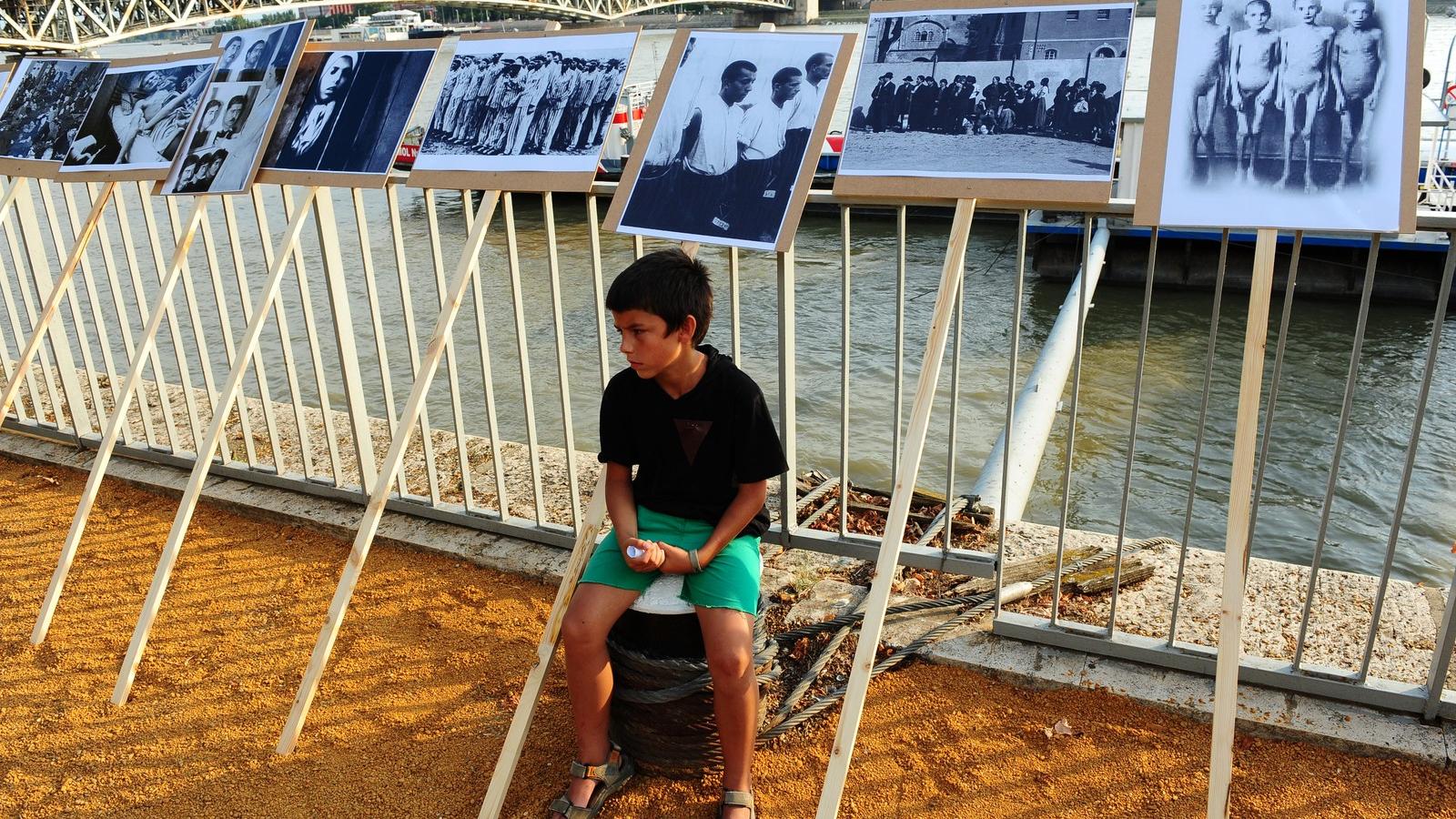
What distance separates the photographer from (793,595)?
148 inches

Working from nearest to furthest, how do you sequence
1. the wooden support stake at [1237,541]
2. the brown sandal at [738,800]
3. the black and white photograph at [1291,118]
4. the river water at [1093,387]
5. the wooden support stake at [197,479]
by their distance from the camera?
the wooden support stake at [1237,541], the black and white photograph at [1291,118], the brown sandal at [738,800], the wooden support stake at [197,479], the river water at [1093,387]

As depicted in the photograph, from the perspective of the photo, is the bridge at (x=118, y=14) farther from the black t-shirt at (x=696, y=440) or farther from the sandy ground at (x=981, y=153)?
the black t-shirt at (x=696, y=440)

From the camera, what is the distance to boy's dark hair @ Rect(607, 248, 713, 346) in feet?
8.52

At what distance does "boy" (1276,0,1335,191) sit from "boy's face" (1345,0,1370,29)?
0.05 m

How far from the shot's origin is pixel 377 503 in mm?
3049

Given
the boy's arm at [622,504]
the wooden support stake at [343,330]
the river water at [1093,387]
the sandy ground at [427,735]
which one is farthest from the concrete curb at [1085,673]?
the river water at [1093,387]

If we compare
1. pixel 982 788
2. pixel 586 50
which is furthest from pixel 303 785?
pixel 586 50

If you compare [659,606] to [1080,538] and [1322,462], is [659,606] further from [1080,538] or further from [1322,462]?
[1322,462]

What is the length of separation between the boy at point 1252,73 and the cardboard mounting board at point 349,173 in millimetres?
2427

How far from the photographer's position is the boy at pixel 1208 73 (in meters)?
2.32

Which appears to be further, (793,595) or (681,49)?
(793,595)

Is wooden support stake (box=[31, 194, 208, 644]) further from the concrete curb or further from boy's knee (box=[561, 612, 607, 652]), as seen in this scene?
boy's knee (box=[561, 612, 607, 652])

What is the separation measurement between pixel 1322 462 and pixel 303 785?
903cm

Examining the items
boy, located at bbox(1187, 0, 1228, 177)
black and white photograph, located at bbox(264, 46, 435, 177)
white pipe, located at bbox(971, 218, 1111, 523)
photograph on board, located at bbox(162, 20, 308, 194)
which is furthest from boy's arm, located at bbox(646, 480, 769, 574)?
white pipe, located at bbox(971, 218, 1111, 523)
